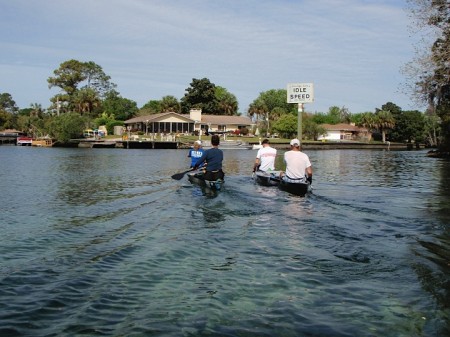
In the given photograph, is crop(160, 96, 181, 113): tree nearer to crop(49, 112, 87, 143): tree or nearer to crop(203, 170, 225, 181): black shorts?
crop(49, 112, 87, 143): tree

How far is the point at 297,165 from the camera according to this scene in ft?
52.3

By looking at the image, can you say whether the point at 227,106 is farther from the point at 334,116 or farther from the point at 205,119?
the point at 334,116

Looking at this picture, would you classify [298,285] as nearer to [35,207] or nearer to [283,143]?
[35,207]

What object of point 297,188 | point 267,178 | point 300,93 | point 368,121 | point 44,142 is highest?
point 368,121

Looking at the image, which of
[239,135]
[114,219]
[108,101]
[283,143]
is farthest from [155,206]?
[108,101]

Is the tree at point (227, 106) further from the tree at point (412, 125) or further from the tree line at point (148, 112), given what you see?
the tree at point (412, 125)

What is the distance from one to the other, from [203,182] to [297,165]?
159 inches

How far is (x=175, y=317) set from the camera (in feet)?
18.2

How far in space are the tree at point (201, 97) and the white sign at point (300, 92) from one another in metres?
95.1

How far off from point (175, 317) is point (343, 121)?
16126 cm

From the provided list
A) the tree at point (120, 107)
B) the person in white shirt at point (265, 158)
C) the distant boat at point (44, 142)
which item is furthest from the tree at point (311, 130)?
the person in white shirt at point (265, 158)

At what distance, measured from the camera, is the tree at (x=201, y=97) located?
115438 mm

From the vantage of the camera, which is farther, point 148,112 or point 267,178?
point 148,112

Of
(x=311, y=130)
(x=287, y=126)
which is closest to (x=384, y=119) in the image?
(x=311, y=130)
